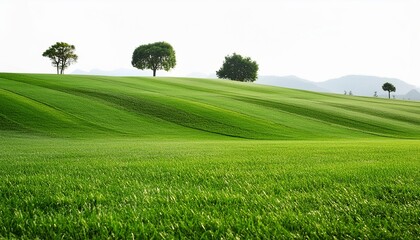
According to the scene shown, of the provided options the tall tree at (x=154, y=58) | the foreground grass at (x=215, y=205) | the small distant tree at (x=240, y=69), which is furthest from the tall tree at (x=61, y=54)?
the foreground grass at (x=215, y=205)

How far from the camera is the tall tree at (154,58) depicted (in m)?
132

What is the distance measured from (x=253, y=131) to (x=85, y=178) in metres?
31.8

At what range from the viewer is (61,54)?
391ft

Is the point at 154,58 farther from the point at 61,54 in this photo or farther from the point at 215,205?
the point at 215,205

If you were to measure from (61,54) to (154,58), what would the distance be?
32.0 meters

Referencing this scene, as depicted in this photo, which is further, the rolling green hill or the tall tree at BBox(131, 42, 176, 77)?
the tall tree at BBox(131, 42, 176, 77)

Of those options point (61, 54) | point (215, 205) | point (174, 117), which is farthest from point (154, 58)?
point (215, 205)

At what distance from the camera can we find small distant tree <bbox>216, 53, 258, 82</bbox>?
5969 inches

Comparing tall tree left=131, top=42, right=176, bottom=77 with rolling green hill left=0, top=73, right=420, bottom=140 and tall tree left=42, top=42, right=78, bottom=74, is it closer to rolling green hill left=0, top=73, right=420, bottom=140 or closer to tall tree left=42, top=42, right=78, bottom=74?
tall tree left=42, top=42, right=78, bottom=74

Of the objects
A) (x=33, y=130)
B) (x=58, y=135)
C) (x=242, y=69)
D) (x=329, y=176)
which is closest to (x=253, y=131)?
(x=58, y=135)

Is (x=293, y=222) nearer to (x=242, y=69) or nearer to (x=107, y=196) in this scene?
(x=107, y=196)

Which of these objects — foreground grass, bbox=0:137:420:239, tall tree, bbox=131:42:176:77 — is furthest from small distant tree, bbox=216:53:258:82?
foreground grass, bbox=0:137:420:239

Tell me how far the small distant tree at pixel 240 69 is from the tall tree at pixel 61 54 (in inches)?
2458

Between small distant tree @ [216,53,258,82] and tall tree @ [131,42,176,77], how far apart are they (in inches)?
1137
